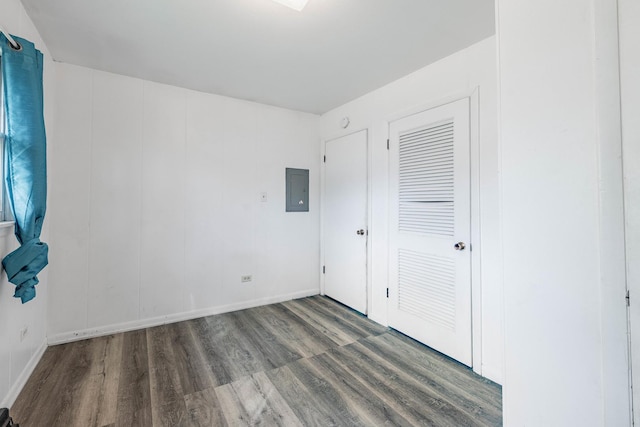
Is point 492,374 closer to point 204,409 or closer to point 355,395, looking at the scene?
point 355,395

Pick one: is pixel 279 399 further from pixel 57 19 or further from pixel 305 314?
pixel 57 19

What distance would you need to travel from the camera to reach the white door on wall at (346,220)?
322cm

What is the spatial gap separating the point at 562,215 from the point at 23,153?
2.71 m

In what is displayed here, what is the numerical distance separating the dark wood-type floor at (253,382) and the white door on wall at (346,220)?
26.5 inches

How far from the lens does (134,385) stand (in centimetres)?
193

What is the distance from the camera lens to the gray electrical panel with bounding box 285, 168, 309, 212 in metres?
3.69

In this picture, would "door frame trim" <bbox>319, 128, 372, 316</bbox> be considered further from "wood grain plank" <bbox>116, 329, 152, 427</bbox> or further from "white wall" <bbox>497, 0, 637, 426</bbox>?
"wood grain plank" <bbox>116, 329, 152, 427</bbox>

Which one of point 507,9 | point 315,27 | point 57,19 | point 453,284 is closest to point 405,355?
point 453,284

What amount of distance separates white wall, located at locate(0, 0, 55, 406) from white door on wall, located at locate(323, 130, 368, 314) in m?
2.82

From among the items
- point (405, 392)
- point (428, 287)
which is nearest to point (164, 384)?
point (405, 392)

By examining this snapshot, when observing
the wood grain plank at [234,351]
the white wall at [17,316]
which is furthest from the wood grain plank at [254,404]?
the white wall at [17,316]

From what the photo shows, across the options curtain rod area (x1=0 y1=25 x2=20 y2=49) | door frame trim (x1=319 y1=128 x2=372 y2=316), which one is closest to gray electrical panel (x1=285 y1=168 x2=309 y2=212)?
door frame trim (x1=319 y1=128 x2=372 y2=316)

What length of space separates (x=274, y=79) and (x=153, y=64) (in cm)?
110

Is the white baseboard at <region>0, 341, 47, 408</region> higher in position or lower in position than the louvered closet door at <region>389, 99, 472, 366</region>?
lower
